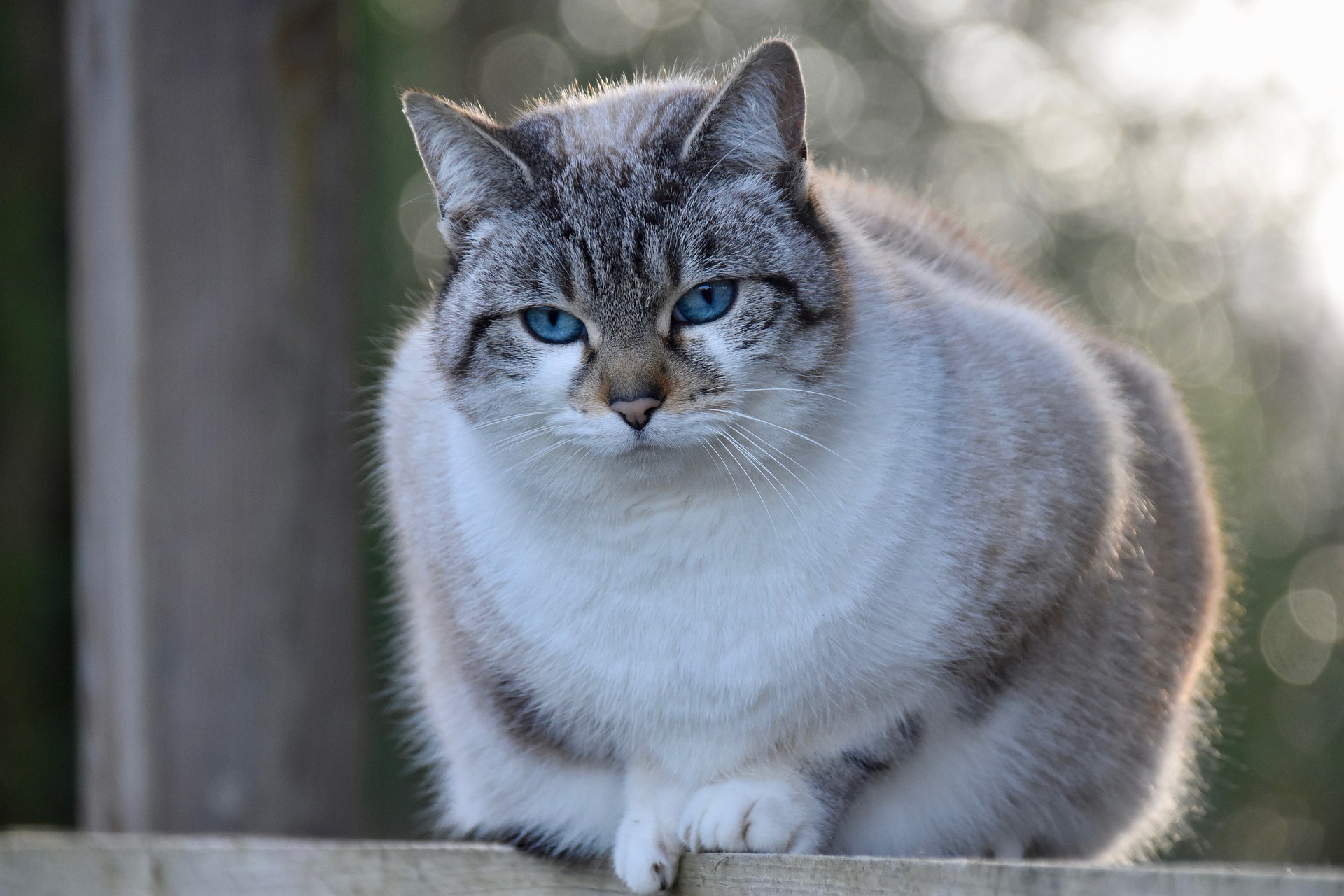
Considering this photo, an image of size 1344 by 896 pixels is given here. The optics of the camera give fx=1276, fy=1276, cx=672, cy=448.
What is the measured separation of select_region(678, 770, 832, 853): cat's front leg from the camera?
1.56 meters

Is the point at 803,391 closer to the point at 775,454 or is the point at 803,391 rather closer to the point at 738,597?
the point at 775,454

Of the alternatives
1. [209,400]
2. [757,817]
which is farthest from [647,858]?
[209,400]

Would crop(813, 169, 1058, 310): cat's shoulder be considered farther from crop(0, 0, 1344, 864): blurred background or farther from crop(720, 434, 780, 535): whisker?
crop(0, 0, 1344, 864): blurred background

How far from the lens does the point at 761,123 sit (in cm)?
162

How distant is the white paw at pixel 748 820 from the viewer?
5.13ft

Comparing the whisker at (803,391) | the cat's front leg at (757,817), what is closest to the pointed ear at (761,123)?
the whisker at (803,391)

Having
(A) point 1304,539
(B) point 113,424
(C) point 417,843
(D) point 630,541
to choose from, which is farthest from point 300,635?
(A) point 1304,539

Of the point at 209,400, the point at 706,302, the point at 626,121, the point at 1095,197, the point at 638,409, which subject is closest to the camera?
the point at 638,409

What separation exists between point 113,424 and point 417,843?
1.04 metres

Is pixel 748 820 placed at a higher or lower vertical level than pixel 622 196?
lower

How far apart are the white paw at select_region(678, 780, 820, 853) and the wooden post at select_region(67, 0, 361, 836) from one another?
1052mm

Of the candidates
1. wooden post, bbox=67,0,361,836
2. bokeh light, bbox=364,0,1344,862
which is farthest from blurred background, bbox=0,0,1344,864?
wooden post, bbox=67,0,361,836

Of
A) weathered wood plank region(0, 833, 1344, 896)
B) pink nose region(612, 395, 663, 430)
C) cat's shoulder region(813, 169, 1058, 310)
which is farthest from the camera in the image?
cat's shoulder region(813, 169, 1058, 310)

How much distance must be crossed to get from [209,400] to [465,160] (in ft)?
2.83
